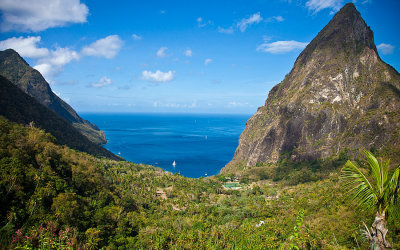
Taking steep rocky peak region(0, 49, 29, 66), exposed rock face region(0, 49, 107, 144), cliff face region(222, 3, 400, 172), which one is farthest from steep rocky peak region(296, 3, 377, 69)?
steep rocky peak region(0, 49, 29, 66)

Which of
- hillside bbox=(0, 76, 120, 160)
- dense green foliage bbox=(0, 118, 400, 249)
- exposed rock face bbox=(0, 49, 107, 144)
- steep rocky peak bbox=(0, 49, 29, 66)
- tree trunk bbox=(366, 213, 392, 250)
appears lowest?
dense green foliage bbox=(0, 118, 400, 249)

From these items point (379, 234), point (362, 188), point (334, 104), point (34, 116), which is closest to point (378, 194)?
point (362, 188)

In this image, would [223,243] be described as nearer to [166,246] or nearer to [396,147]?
[166,246]

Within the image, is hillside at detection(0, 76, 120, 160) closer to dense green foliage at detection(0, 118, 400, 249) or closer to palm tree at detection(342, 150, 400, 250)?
dense green foliage at detection(0, 118, 400, 249)

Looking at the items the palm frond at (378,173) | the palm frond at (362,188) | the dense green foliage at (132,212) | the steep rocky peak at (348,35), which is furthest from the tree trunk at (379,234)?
the steep rocky peak at (348,35)

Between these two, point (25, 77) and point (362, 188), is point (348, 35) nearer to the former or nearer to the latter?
point (362, 188)

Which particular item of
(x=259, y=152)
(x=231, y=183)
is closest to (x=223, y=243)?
(x=231, y=183)

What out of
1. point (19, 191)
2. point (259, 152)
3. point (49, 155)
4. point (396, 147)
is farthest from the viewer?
point (259, 152)
